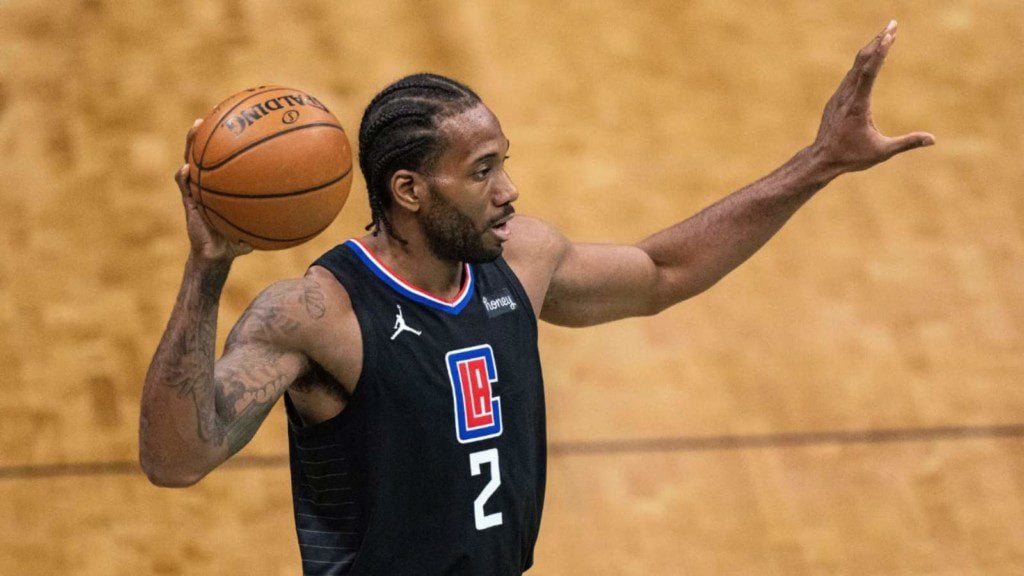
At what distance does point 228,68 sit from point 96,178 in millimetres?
568

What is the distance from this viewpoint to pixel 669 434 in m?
4.97

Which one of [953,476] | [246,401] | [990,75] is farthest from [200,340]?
[990,75]

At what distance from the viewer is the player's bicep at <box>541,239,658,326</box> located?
3467mm

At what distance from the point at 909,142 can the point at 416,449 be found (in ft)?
4.23

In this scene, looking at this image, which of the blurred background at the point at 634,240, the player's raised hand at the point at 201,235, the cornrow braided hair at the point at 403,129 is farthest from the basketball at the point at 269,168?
the blurred background at the point at 634,240

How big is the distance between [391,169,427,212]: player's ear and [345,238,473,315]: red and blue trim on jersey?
13 centimetres

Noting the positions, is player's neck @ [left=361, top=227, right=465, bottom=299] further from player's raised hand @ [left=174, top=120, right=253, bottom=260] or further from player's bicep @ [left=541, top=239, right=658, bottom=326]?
player's raised hand @ [left=174, top=120, right=253, bottom=260]

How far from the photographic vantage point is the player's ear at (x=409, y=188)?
3.04m

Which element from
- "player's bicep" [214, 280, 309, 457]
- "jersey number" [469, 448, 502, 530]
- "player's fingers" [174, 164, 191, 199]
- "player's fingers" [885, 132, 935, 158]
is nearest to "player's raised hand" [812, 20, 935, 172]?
"player's fingers" [885, 132, 935, 158]

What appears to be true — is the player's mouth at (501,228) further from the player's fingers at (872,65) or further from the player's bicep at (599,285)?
the player's fingers at (872,65)

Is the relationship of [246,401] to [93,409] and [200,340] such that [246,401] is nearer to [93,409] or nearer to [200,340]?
[200,340]

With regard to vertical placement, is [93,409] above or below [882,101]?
below

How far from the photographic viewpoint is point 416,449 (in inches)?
116

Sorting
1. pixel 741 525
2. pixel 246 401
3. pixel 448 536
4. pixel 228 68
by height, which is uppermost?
pixel 228 68
